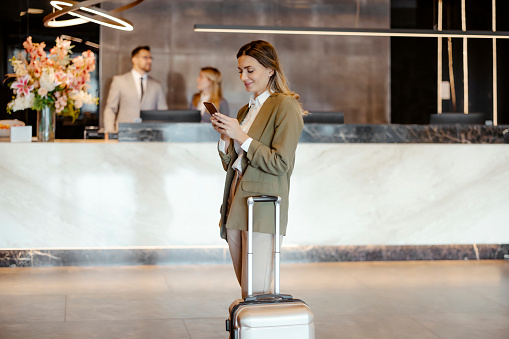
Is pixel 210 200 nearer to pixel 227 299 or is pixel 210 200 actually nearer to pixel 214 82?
pixel 227 299

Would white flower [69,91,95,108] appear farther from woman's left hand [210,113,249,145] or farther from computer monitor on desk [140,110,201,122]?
woman's left hand [210,113,249,145]

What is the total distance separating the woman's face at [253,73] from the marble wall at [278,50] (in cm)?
681

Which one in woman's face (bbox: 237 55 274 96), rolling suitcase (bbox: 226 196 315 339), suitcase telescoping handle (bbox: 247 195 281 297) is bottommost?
rolling suitcase (bbox: 226 196 315 339)

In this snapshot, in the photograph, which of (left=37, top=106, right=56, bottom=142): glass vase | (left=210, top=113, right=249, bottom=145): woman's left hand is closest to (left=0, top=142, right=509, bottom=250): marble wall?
(left=37, top=106, right=56, bottom=142): glass vase

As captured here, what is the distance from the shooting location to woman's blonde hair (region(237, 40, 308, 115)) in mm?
2959

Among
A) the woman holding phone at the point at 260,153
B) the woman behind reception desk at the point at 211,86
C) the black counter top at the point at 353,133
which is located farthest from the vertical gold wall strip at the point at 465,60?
the woman holding phone at the point at 260,153

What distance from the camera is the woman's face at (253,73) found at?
2965mm

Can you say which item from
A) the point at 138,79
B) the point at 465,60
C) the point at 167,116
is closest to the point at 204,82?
the point at 138,79

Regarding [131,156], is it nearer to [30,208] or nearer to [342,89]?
[30,208]

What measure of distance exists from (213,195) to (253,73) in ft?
9.25

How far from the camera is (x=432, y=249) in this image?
629 cm

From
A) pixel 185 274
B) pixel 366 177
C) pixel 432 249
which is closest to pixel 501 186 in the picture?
pixel 432 249

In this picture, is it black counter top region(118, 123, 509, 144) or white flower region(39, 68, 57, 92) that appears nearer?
white flower region(39, 68, 57, 92)

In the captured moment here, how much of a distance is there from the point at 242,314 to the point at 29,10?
764cm
